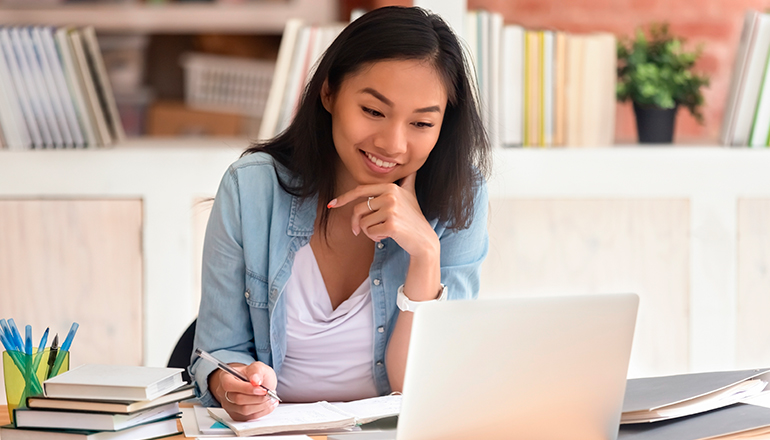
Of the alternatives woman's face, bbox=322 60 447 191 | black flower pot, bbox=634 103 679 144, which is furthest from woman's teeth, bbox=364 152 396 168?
black flower pot, bbox=634 103 679 144

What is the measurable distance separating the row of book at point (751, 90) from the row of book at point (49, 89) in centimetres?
167

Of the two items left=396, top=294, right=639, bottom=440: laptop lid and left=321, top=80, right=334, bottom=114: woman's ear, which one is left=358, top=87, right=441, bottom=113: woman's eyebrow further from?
left=396, top=294, right=639, bottom=440: laptop lid

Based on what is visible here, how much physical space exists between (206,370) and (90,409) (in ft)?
1.07

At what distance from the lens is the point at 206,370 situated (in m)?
1.16

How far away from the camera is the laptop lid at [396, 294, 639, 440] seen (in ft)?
2.56

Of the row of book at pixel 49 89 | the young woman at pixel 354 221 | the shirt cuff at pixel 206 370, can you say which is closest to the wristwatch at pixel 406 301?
the young woman at pixel 354 221

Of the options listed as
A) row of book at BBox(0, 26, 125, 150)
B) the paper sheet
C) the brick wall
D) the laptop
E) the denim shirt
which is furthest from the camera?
the brick wall

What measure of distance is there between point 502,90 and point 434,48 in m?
0.83

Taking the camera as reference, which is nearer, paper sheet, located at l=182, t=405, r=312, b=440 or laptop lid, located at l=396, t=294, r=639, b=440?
laptop lid, located at l=396, t=294, r=639, b=440

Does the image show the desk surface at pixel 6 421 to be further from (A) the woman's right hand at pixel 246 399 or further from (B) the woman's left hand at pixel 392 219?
(B) the woman's left hand at pixel 392 219

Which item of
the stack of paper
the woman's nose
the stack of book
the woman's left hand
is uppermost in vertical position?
the woman's nose

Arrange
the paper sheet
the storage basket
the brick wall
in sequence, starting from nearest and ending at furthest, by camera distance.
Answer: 1. the paper sheet
2. the brick wall
3. the storage basket

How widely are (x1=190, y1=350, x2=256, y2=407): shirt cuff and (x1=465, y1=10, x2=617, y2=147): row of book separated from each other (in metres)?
1.02

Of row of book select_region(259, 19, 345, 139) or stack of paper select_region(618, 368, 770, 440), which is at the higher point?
row of book select_region(259, 19, 345, 139)
